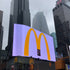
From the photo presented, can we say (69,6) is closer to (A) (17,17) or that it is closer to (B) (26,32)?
(A) (17,17)

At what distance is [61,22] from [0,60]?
10473 centimetres

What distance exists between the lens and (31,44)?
4116cm

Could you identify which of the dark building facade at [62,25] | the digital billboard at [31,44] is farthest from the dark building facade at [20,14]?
the digital billboard at [31,44]

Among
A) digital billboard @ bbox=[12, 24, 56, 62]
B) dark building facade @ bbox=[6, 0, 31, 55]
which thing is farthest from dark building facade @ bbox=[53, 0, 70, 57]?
digital billboard @ bbox=[12, 24, 56, 62]

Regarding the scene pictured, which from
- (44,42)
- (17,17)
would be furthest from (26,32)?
(17,17)

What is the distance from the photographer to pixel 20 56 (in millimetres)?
38625

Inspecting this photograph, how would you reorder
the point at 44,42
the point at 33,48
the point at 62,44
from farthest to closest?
the point at 62,44, the point at 44,42, the point at 33,48

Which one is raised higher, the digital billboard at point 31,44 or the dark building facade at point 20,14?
the dark building facade at point 20,14

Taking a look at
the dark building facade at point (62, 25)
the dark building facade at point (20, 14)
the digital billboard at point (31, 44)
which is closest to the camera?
the digital billboard at point (31, 44)

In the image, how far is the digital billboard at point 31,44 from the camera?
37969 mm

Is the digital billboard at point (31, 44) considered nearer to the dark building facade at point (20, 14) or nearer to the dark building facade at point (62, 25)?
the dark building facade at point (62, 25)

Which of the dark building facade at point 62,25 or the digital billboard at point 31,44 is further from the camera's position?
the dark building facade at point 62,25

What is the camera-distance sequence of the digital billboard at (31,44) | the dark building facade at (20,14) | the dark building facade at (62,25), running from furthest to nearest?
the dark building facade at (20,14) < the dark building facade at (62,25) < the digital billboard at (31,44)

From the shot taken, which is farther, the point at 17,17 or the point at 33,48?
the point at 17,17
